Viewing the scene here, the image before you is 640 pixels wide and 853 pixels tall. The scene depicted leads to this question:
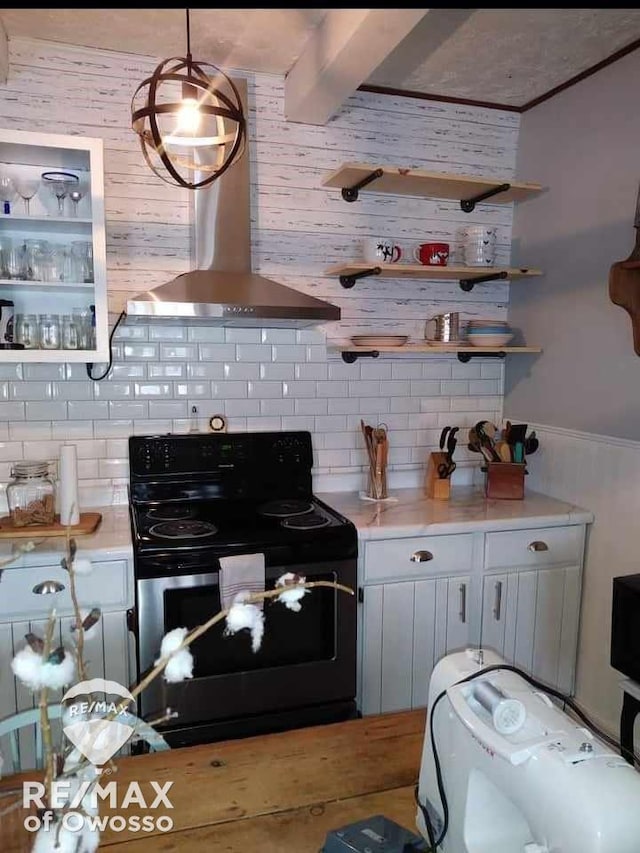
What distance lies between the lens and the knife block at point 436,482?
2.83 m

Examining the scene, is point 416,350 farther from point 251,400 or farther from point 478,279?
point 251,400

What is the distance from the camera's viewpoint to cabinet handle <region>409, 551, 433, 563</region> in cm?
240

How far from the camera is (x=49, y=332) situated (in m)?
2.30

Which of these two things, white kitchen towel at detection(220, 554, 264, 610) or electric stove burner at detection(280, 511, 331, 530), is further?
electric stove burner at detection(280, 511, 331, 530)

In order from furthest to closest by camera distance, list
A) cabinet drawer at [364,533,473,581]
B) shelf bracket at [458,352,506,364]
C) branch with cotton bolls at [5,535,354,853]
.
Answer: shelf bracket at [458,352,506,364], cabinet drawer at [364,533,473,581], branch with cotton bolls at [5,535,354,853]

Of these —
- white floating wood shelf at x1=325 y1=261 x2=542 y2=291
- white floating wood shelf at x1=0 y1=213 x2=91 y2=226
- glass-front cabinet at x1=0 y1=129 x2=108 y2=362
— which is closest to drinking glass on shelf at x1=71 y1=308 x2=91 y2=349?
glass-front cabinet at x1=0 y1=129 x2=108 y2=362

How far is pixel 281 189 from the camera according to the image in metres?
2.75

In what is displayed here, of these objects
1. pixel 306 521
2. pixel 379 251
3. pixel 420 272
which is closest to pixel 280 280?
pixel 379 251

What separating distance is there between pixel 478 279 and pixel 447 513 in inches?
42.8

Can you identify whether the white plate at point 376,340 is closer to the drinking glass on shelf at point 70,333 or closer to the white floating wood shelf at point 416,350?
the white floating wood shelf at point 416,350

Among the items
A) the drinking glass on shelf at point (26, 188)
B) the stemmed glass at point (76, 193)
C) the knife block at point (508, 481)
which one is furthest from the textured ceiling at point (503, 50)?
the knife block at point (508, 481)

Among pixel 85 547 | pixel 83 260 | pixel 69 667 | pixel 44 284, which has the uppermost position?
pixel 83 260

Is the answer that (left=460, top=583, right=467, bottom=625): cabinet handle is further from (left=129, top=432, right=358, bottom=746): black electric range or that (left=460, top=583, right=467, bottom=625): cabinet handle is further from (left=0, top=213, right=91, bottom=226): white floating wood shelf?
(left=0, top=213, right=91, bottom=226): white floating wood shelf

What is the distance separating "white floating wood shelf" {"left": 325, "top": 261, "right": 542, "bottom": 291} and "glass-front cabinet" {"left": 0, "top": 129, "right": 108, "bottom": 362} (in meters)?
0.97
